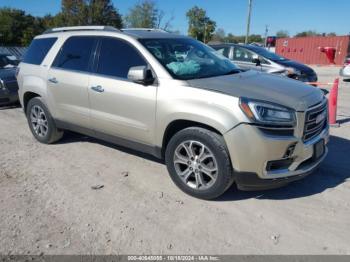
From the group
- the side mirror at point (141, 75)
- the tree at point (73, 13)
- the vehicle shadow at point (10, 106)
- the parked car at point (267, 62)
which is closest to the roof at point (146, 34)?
the side mirror at point (141, 75)

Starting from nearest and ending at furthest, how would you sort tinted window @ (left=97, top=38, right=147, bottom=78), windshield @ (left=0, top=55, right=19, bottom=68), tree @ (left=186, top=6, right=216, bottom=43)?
tinted window @ (left=97, top=38, right=147, bottom=78) → windshield @ (left=0, top=55, right=19, bottom=68) → tree @ (left=186, top=6, right=216, bottom=43)

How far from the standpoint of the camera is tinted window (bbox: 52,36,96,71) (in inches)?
187

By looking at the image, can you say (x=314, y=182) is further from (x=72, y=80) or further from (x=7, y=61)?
(x=7, y=61)

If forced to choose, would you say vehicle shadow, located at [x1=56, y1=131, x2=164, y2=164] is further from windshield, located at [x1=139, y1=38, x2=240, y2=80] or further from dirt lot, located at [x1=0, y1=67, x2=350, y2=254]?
windshield, located at [x1=139, y1=38, x2=240, y2=80]

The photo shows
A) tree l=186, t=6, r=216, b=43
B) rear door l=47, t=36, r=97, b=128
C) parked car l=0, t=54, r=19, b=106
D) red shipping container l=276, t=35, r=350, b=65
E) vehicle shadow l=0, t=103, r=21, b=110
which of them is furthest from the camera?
tree l=186, t=6, r=216, b=43

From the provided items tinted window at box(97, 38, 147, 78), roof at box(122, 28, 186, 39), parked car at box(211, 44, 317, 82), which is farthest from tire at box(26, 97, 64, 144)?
parked car at box(211, 44, 317, 82)

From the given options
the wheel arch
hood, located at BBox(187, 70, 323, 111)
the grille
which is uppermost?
hood, located at BBox(187, 70, 323, 111)

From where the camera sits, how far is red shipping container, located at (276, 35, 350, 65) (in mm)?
31750

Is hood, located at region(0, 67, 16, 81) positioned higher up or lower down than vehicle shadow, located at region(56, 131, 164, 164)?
higher up

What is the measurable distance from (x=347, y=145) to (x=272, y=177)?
284 centimetres

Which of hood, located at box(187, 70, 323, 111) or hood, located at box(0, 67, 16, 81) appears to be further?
hood, located at box(0, 67, 16, 81)

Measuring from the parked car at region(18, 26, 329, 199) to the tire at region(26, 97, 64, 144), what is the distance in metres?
0.19

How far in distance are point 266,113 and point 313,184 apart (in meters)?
1.39

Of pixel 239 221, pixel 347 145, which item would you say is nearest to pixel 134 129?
pixel 239 221
